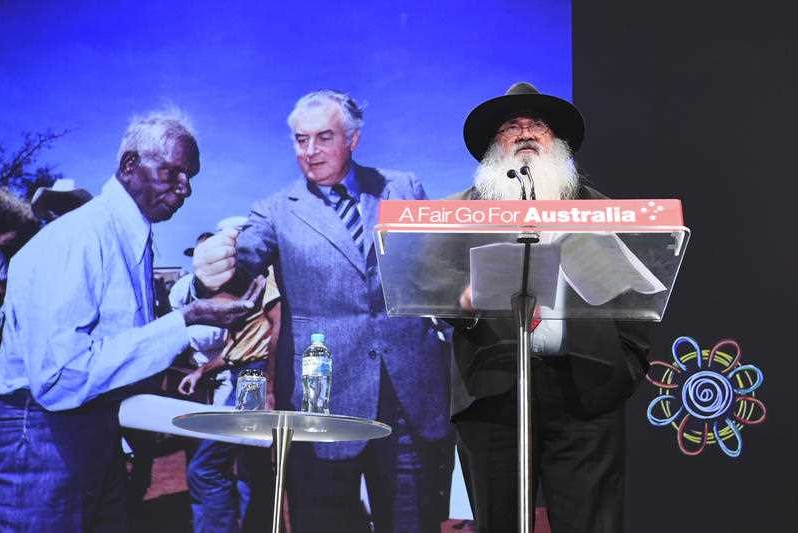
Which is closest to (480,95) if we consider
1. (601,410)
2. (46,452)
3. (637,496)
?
(637,496)

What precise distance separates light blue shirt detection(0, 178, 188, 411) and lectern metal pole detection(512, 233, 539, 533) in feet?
6.92

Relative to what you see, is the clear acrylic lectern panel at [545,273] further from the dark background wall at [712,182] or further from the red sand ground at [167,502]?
the red sand ground at [167,502]

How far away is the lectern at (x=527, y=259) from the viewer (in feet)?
4.31

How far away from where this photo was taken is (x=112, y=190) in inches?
137

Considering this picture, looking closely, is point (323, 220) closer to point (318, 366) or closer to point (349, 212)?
point (349, 212)

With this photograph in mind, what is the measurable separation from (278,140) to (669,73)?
1604 millimetres

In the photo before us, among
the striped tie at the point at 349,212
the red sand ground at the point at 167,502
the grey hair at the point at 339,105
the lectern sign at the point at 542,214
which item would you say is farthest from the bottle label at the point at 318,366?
the lectern sign at the point at 542,214

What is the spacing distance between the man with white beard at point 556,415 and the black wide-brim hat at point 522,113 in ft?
1.34

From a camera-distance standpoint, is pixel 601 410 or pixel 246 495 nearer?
pixel 601 410

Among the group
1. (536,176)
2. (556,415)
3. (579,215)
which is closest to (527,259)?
(579,215)

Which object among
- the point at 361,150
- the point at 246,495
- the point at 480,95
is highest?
the point at 480,95

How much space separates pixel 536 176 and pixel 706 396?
4.76ft

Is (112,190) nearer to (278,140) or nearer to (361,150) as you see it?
(278,140)

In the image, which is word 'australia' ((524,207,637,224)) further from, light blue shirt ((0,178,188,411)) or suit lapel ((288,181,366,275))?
light blue shirt ((0,178,188,411))
